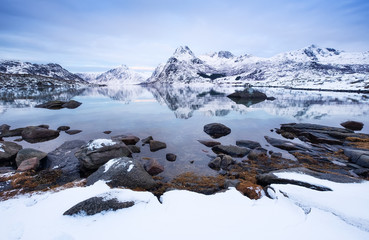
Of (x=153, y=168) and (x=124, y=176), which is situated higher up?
(x=124, y=176)

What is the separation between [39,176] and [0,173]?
2273 mm

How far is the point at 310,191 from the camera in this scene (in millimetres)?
7188

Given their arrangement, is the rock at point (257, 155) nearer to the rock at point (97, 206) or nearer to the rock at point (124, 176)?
the rock at point (124, 176)

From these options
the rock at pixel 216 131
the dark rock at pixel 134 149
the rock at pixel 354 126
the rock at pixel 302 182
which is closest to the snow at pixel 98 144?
the dark rock at pixel 134 149

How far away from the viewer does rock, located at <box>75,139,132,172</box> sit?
11.1 m

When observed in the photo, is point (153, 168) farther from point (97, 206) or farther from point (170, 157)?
point (97, 206)

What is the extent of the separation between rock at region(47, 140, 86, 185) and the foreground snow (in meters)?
2.77

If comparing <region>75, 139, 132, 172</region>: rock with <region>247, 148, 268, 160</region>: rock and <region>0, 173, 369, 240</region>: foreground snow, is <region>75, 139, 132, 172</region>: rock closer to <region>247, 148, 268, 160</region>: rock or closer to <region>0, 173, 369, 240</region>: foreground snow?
<region>0, 173, 369, 240</region>: foreground snow

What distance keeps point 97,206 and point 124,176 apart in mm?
2890

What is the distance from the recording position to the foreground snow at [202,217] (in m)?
5.10

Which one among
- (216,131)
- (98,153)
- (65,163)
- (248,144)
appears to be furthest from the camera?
(216,131)

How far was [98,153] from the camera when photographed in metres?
11.6

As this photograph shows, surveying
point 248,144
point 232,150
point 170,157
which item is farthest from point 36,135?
point 248,144

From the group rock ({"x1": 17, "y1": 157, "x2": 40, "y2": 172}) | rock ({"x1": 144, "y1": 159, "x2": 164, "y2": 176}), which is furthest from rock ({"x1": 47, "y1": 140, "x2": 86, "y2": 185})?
rock ({"x1": 144, "y1": 159, "x2": 164, "y2": 176})
